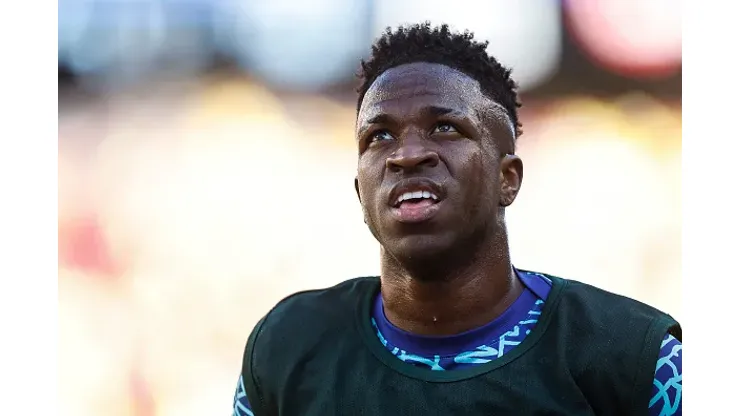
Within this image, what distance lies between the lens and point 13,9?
1492 mm

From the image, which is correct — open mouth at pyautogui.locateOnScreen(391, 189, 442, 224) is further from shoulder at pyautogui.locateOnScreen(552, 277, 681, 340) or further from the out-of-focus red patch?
the out-of-focus red patch

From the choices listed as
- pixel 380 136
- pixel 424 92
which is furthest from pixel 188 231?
pixel 424 92

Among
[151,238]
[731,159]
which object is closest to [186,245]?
[151,238]

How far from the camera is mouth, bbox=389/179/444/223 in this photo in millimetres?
1398

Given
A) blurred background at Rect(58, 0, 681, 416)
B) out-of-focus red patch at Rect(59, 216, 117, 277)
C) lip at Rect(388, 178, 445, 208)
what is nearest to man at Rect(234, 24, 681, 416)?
lip at Rect(388, 178, 445, 208)

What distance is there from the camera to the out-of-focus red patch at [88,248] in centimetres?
193

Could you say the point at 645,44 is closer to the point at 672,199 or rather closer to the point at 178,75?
the point at 672,199

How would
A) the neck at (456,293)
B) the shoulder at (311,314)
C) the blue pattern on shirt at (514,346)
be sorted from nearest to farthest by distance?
the blue pattern on shirt at (514,346) → the neck at (456,293) → the shoulder at (311,314)

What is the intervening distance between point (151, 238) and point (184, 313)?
198mm

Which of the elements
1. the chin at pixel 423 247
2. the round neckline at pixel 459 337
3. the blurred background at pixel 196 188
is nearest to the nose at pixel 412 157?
the chin at pixel 423 247

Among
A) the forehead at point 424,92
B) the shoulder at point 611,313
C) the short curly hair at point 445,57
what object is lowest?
the shoulder at point 611,313

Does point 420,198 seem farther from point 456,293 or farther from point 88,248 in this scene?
point 88,248

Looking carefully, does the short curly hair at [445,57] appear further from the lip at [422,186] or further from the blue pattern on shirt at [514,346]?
the blue pattern on shirt at [514,346]

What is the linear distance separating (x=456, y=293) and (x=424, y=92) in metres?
0.38
